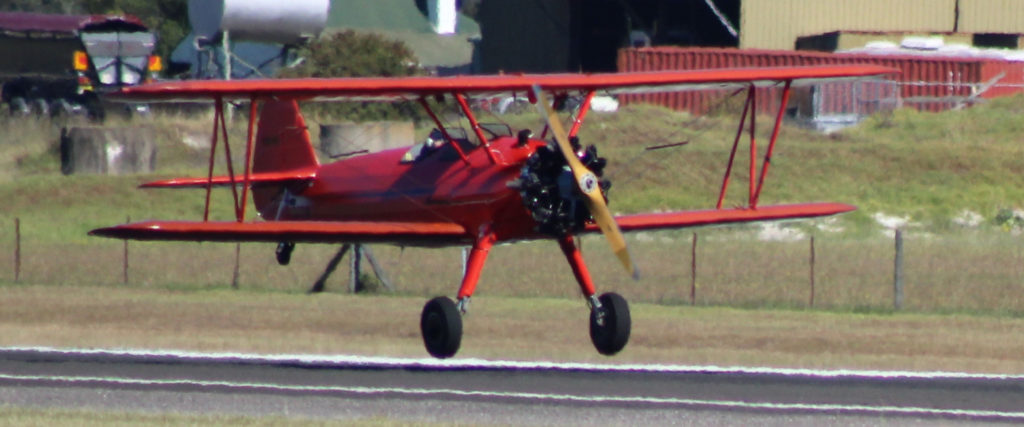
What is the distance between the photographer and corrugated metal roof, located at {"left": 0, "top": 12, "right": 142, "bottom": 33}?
190 ft

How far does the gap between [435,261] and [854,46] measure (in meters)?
27.5

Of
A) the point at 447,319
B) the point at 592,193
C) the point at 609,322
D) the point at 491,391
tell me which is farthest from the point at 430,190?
the point at 491,391

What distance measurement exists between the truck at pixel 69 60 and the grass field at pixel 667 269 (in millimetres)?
7651

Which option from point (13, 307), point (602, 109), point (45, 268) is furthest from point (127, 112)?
point (13, 307)

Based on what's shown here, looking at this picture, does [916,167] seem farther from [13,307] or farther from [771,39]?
[13,307]

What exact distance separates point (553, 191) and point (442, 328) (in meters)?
1.75

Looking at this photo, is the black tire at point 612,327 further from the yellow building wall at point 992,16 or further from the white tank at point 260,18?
the yellow building wall at point 992,16

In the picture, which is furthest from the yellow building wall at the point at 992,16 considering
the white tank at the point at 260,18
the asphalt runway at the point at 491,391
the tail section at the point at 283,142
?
the asphalt runway at the point at 491,391

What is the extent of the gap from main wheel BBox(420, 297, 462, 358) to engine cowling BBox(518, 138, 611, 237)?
1.23 metres

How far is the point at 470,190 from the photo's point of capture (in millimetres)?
16938

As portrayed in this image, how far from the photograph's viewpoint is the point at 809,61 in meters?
51.1

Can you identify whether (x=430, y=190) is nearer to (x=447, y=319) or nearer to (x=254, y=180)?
(x=447, y=319)

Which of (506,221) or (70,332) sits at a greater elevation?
(506,221)

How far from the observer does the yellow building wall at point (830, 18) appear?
55406 mm
